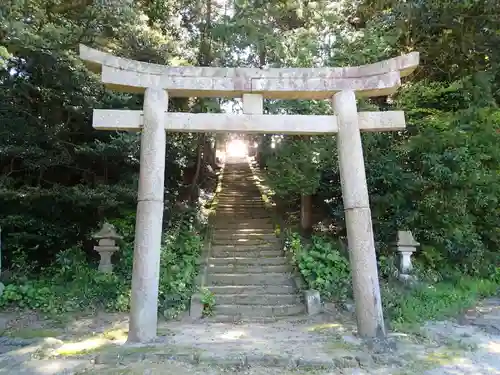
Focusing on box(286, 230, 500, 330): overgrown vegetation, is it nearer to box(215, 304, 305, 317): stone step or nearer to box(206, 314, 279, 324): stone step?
box(215, 304, 305, 317): stone step

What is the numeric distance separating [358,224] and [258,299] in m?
3.17

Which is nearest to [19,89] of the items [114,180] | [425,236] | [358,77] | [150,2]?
[114,180]

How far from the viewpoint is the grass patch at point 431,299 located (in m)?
7.08

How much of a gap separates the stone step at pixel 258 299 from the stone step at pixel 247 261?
1.47 meters

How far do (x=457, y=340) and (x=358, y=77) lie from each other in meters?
4.30

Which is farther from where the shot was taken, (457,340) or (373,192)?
(373,192)

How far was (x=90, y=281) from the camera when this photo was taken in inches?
334

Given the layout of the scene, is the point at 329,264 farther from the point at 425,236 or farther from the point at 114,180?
the point at 114,180

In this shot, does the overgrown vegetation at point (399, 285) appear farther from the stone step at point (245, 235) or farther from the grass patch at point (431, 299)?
the stone step at point (245, 235)

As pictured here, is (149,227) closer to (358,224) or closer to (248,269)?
(358,224)

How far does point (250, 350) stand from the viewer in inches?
209

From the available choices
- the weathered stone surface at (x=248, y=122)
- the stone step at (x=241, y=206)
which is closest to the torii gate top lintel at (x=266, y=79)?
the weathered stone surface at (x=248, y=122)

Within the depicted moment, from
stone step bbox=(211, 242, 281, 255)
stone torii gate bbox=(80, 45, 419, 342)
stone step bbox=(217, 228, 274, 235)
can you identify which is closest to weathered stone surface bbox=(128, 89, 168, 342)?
stone torii gate bbox=(80, 45, 419, 342)

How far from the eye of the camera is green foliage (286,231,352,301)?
26.7ft
